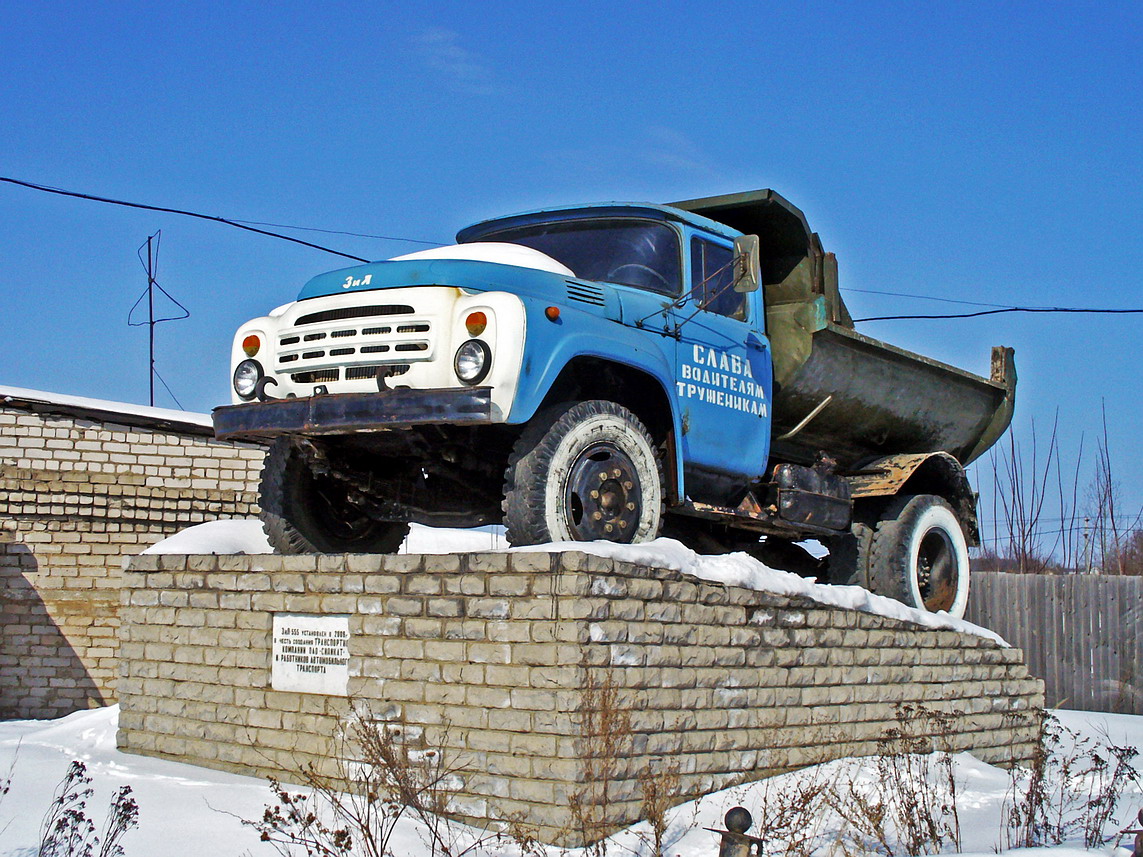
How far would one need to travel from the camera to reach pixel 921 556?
380 inches

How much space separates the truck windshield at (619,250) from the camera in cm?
755

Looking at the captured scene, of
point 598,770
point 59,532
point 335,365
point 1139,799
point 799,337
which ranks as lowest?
point 1139,799

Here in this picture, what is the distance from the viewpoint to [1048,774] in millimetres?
8938

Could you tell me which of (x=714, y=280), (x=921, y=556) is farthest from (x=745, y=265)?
(x=921, y=556)

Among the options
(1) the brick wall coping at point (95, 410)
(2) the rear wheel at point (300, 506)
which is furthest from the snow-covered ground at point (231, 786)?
(1) the brick wall coping at point (95, 410)

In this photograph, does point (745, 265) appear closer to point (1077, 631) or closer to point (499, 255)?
point (499, 255)

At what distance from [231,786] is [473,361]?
9.08 ft

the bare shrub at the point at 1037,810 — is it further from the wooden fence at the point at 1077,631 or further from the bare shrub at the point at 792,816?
the wooden fence at the point at 1077,631

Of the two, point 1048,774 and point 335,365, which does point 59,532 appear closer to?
point 335,365

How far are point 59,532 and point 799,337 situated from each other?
28.1ft

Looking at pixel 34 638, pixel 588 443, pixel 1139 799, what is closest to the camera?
pixel 588 443

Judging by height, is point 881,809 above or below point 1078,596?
below

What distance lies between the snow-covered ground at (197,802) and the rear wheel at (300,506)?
4.61ft

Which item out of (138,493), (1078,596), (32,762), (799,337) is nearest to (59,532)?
(138,493)
